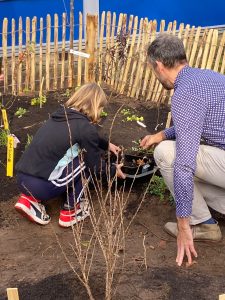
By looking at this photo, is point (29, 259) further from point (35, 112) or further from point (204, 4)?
point (204, 4)

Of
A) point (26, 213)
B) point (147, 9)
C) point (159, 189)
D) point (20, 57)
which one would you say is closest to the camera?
point (26, 213)

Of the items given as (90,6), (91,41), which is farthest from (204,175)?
(90,6)

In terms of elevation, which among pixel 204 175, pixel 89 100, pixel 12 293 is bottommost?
pixel 12 293

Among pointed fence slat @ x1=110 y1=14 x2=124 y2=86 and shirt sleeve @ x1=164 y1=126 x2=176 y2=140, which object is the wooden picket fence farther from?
shirt sleeve @ x1=164 y1=126 x2=176 y2=140

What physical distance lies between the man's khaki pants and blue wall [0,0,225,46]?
5.00m

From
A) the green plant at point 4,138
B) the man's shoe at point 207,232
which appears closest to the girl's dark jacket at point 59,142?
the man's shoe at point 207,232

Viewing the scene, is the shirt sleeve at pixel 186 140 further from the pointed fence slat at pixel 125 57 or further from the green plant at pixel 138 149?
the pointed fence slat at pixel 125 57

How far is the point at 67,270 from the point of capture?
315 cm

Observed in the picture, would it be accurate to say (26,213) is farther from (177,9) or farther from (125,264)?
(177,9)

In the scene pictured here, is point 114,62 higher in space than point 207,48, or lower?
lower

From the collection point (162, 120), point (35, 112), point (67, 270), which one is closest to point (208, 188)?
point (67, 270)

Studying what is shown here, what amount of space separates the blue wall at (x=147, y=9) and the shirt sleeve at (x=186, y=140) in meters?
5.25

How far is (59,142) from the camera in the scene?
3.56 meters

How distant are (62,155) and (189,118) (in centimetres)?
102
